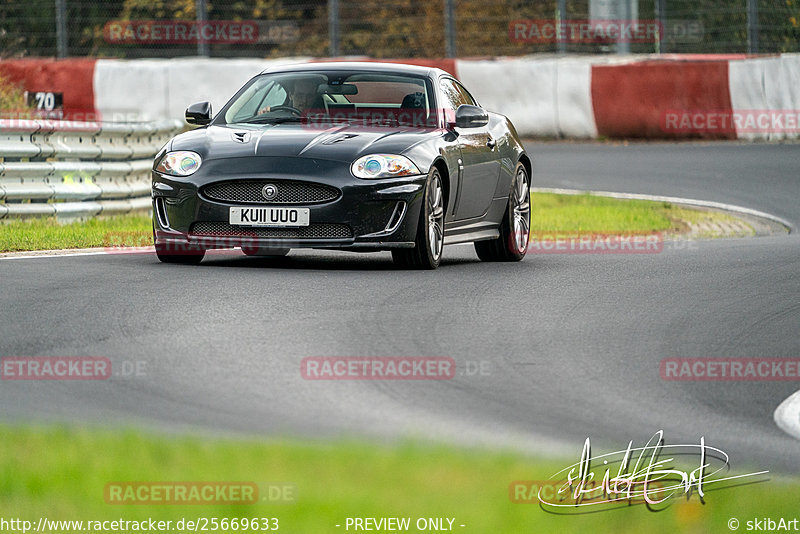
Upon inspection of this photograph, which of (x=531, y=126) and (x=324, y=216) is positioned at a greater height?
(x=324, y=216)

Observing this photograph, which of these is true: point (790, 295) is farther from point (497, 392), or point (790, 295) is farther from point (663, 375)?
point (497, 392)

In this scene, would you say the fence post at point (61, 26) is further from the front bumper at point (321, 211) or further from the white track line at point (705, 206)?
the front bumper at point (321, 211)

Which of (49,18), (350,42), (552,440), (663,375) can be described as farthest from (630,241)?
(350,42)

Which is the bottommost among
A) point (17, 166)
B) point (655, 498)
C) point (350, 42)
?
point (350, 42)

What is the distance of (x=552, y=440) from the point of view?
18.4ft

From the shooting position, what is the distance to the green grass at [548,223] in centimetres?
1291

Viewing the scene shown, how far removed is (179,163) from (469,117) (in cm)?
215

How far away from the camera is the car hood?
35.1 feet

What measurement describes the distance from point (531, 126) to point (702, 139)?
9.10 ft

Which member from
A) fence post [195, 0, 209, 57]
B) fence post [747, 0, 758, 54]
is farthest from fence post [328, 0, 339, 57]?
fence post [747, 0, 758, 54]

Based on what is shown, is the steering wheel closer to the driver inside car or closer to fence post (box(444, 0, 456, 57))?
the driver inside car

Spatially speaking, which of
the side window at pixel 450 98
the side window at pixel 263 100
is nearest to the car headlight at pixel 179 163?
the side window at pixel 263 100

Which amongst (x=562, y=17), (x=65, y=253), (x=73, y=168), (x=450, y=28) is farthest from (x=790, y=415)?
(x=450, y=28)

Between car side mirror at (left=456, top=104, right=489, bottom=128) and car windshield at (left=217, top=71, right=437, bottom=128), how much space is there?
21cm
